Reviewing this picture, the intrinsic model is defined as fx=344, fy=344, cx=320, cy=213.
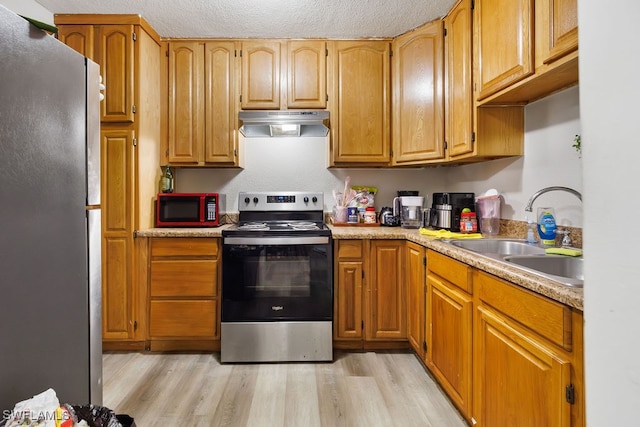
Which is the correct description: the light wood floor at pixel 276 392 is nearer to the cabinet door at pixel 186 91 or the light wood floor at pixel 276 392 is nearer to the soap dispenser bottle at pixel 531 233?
the soap dispenser bottle at pixel 531 233

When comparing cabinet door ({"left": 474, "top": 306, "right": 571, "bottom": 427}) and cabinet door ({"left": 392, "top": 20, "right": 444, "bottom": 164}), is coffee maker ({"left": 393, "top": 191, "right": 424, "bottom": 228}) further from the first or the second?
cabinet door ({"left": 474, "top": 306, "right": 571, "bottom": 427})

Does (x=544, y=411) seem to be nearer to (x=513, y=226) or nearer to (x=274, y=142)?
(x=513, y=226)

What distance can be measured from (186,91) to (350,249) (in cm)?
174

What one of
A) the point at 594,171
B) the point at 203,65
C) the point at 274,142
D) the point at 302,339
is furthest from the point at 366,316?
the point at 203,65

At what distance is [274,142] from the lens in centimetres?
297

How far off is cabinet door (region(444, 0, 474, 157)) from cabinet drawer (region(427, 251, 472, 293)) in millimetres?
695

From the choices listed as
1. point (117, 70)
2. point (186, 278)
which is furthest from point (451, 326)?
point (117, 70)

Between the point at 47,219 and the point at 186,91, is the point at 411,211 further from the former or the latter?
the point at 47,219

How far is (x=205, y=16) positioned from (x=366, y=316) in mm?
2341

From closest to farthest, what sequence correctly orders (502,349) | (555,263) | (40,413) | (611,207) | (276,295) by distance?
(611,207) → (40,413) → (502,349) → (555,263) → (276,295)

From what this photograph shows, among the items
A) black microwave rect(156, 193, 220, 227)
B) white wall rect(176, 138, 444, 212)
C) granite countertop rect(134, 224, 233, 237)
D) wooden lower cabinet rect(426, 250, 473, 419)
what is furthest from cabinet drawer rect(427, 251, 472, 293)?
black microwave rect(156, 193, 220, 227)

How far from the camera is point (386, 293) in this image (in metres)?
2.39

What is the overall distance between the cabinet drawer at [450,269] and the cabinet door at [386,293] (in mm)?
407

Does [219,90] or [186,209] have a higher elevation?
[219,90]
